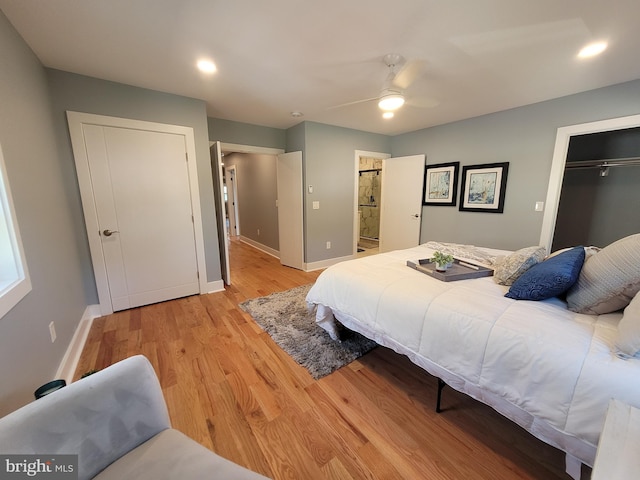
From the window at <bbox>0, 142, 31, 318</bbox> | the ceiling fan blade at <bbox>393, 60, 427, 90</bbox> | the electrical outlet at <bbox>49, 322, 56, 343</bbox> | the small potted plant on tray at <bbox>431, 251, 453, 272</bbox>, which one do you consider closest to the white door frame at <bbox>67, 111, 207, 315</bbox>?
the electrical outlet at <bbox>49, 322, 56, 343</bbox>

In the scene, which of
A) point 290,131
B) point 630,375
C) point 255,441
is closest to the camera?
point 630,375

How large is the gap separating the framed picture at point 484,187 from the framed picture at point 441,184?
0.13m

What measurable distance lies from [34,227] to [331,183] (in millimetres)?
3456

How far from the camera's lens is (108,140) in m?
2.50

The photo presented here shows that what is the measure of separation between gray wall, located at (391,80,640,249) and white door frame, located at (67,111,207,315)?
366cm

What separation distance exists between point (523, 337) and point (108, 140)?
3631mm

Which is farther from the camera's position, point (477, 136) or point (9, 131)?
point (477, 136)

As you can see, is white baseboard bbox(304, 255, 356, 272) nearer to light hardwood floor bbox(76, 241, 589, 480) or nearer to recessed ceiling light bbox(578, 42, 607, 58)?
light hardwood floor bbox(76, 241, 589, 480)

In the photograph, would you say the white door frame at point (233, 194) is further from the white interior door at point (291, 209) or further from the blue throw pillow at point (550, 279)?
the blue throw pillow at point (550, 279)

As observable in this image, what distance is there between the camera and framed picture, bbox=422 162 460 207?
3.95 m

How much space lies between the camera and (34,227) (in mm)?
1619

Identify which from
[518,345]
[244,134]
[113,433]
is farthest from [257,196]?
[518,345]

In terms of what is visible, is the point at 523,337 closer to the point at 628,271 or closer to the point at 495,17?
the point at 628,271

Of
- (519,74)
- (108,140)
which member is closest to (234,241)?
(108,140)
